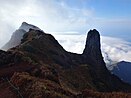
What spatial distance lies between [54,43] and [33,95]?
285ft

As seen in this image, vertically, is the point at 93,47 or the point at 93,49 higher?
the point at 93,47

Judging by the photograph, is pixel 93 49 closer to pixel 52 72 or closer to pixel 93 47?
pixel 93 47

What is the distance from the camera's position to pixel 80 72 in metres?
127

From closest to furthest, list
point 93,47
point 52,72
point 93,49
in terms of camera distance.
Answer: point 52,72 → point 93,49 → point 93,47

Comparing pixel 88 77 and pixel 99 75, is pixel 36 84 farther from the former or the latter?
pixel 99 75

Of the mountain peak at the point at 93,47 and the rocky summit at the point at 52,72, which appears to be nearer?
the rocky summit at the point at 52,72

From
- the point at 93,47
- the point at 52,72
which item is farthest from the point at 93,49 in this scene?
the point at 52,72

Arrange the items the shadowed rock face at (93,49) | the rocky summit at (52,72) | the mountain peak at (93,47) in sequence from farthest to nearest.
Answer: the mountain peak at (93,47)
the shadowed rock face at (93,49)
the rocky summit at (52,72)

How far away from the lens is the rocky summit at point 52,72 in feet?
171

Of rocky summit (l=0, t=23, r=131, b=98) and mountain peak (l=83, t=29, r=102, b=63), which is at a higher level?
mountain peak (l=83, t=29, r=102, b=63)

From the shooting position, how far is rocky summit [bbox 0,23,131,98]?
52.2 meters

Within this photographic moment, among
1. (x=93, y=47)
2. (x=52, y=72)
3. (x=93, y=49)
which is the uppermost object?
(x=93, y=47)

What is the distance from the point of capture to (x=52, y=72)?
7225cm

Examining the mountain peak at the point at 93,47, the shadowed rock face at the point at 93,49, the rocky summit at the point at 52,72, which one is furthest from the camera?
the mountain peak at the point at 93,47
